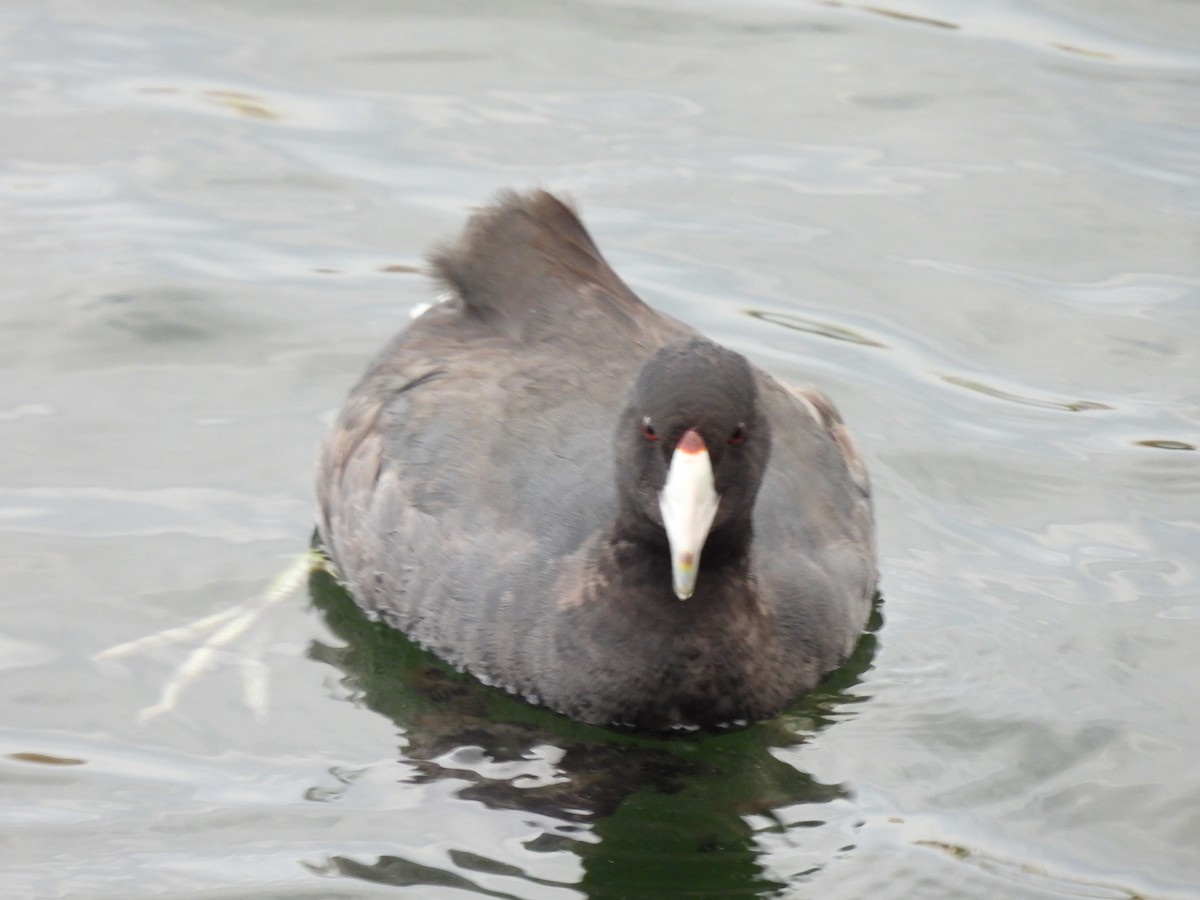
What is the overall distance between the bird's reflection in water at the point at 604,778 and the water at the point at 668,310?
0.04 ft

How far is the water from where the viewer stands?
189 inches

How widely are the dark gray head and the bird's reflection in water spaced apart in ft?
1.84

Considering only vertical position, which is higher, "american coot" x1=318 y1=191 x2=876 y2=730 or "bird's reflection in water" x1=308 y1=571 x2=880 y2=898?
"american coot" x1=318 y1=191 x2=876 y2=730

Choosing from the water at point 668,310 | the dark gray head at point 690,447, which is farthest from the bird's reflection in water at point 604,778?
the dark gray head at point 690,447

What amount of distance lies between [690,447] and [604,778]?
3.03 ft

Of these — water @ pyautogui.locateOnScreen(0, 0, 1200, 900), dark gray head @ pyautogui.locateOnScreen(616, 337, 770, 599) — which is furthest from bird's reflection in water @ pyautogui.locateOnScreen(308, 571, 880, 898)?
dark gray head @ pyautogui.locateOnScreen(616, 337, 770, 599)

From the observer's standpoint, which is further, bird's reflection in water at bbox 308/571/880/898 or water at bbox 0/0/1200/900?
water at bbox 0/0/1200/900

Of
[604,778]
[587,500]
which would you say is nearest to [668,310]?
[587,500]

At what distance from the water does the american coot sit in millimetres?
172

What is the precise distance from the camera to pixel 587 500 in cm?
528

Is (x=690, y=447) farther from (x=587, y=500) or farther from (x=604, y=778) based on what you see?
(x=604, y=778)

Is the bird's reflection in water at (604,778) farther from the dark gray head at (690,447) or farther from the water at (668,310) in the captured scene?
the dark gray head at (690,447)

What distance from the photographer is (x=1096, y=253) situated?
7.88m

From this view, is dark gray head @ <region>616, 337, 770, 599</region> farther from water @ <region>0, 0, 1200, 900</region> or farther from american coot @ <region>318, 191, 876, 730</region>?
water @ <region>0, 0, 1200, 900</region>
